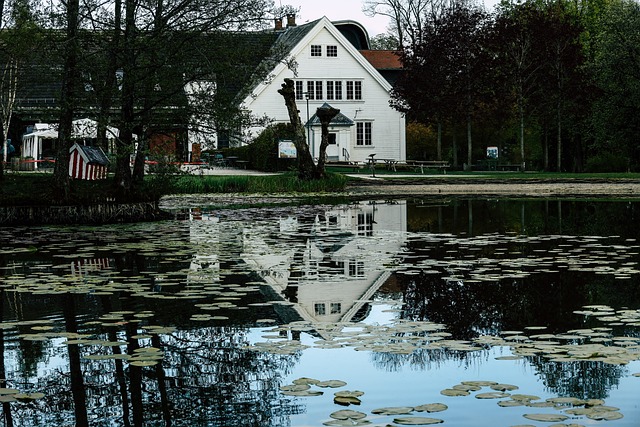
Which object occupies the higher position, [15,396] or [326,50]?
[326,50]

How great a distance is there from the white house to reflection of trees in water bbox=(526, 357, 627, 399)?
56708 mm

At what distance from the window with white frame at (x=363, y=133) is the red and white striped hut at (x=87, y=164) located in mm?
37474

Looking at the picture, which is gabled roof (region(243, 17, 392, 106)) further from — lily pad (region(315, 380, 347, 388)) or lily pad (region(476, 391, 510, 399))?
lily pad (region(476, 391, 510, 399))

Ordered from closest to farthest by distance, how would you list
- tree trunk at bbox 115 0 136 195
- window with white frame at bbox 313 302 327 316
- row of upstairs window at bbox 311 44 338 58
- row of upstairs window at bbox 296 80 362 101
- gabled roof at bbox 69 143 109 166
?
window with white frame at bbox 313 302 327 316 → tree trunk at bbox 115 0 136 195 → gabled roof at bbox 69 143 109 166 → row of upstairs window at bbox 311 44 338 58 → row of upstairs window at bbox 296 80 362 101

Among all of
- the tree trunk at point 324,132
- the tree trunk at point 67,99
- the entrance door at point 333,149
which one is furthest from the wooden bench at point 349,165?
the tree trunk at point 67,99

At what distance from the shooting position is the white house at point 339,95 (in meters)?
64.9

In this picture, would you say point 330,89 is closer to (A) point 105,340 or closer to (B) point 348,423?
(A) point 105,340

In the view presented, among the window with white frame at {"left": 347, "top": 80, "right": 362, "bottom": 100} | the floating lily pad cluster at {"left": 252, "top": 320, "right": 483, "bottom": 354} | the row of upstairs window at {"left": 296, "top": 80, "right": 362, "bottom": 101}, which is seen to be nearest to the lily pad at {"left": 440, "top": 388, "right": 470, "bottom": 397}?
the floating lily pad cluster at {"left": 252, "top": 320, "right": 483, "bottom": 354}

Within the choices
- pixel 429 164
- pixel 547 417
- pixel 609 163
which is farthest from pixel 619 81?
pixel 547 417

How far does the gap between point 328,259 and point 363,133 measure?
2167 inches

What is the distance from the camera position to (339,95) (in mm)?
67000

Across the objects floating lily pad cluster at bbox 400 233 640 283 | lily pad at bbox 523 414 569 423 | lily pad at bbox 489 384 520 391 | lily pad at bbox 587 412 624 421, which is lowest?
lily pad at bbox 587 412 624 421

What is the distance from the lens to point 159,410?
558 cm

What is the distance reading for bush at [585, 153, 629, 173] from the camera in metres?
59.2
